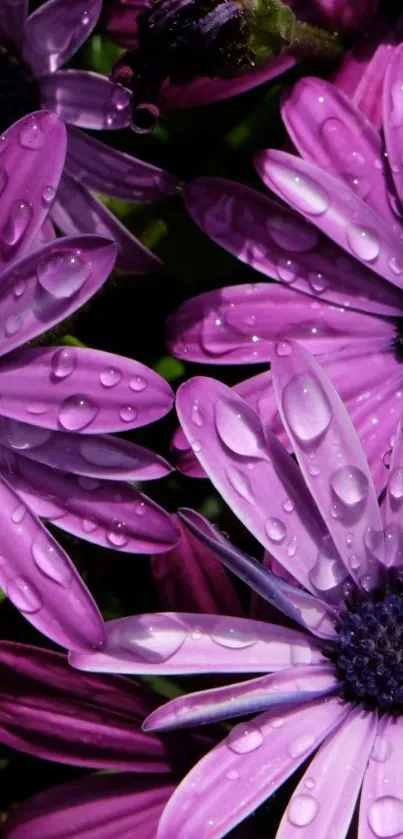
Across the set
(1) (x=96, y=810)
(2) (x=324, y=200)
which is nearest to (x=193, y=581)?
(1) (x=96, y=810)

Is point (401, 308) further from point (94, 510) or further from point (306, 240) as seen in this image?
point (94, 510)

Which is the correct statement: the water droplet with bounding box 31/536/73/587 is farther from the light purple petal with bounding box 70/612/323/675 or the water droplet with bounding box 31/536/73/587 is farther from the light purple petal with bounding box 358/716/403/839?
the light purple petal with bounding box 358/716/403/839

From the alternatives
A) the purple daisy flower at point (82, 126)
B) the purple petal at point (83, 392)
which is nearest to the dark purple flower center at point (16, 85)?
the purple daisy flower at point (82, 126)

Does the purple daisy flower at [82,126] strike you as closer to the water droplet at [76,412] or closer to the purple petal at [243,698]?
the water droplet at [76,412]

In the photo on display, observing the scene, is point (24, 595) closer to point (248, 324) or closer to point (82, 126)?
point (248, 324)

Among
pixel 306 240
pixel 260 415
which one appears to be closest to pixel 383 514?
pixel 260 415
